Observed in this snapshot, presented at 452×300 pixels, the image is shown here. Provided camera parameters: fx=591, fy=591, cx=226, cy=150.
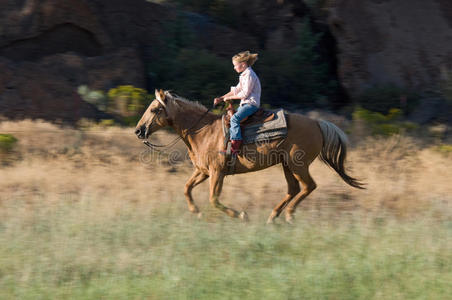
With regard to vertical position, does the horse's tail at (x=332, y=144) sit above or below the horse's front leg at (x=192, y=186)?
above

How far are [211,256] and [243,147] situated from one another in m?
2.32

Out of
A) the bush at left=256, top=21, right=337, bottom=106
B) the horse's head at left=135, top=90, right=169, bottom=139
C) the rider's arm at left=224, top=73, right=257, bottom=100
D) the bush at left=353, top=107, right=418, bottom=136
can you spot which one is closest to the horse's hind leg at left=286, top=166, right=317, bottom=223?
the rider's arm at left=224, top=73, right=257, bottom=100

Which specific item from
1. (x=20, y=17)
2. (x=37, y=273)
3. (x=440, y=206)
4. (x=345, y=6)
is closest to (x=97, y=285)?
(x=37, y=273)

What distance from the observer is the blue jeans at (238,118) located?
8391mm

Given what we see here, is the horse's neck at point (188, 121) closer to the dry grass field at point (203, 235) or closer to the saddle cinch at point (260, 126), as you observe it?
the saddle cinch at point (260, 126)

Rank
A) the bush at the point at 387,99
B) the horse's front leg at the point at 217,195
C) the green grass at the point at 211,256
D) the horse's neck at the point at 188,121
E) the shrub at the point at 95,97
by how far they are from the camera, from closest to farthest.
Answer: the green grass at the point at 211,256
the horse's front leg at the point at 217,195
the horse's neck at the point at 188,121
the shrub at the point at 95,97
the bush at the point at 387,99

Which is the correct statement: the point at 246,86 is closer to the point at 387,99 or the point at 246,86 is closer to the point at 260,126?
the point at 260,126

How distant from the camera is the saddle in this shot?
28.1ft

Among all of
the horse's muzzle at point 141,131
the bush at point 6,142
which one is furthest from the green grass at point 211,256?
the bush at point 6,142

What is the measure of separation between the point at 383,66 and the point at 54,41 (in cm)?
1036

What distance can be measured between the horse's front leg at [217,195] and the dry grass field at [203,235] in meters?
0.20

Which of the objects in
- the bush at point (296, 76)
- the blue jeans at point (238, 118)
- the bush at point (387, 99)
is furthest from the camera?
the bush at point (296, 76)

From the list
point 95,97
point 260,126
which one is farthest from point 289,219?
point 95,97

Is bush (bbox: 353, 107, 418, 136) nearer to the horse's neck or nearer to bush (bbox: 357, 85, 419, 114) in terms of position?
bush (bbox: 357, 85, 419, 114)
